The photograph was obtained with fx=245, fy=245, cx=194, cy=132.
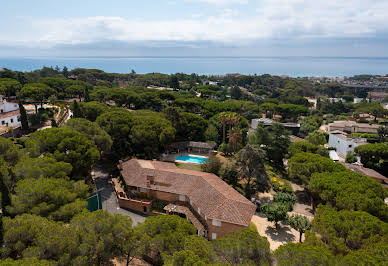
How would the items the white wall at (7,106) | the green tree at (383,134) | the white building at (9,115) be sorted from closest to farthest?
the white building at (9,115) < the white wall at (7,106) < the green tree at (383,134)

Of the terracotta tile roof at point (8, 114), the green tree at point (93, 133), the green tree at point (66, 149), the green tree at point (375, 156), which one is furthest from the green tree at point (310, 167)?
the terracotta tile roof at point (8, 114)

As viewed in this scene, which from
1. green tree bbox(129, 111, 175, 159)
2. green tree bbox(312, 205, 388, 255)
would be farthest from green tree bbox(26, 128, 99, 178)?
green tree bbox(312, 205, 388, 255)

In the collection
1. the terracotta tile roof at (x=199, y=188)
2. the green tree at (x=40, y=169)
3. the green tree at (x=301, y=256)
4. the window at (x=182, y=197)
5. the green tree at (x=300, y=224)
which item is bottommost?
the green tree at (x=300, y=224)

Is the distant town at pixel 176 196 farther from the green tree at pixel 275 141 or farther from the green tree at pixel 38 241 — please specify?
the green tree at pixel 275 141

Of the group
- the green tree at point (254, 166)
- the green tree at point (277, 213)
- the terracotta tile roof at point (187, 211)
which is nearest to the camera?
the terracotta tile roof at point (187, 211)

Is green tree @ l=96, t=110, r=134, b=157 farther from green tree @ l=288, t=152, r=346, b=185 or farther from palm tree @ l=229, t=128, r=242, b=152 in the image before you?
green tree @ l=288, t=152, r=346, b=185
